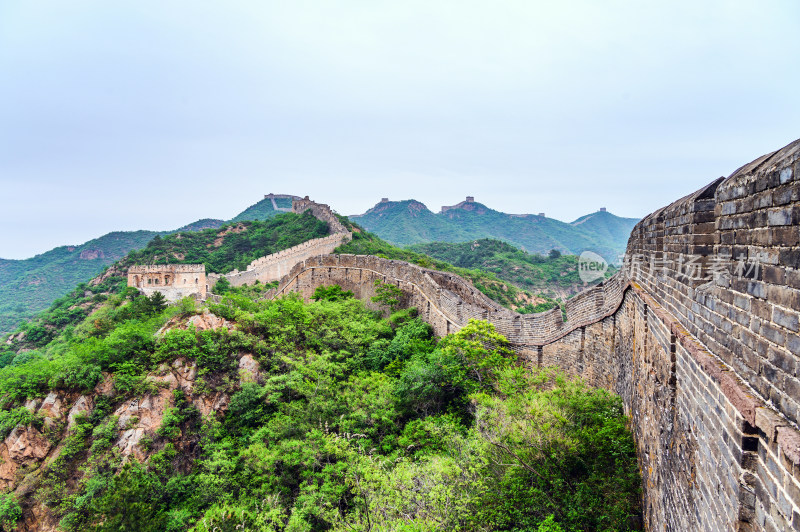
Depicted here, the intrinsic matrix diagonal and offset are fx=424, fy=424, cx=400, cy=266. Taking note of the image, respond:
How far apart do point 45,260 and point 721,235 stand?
342ft

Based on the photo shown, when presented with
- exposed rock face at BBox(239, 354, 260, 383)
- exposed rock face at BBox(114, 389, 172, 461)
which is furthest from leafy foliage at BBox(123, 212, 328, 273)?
exposed rock face at BBox(114, 389, 172, 461)

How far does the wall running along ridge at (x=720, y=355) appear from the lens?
206 centimetres

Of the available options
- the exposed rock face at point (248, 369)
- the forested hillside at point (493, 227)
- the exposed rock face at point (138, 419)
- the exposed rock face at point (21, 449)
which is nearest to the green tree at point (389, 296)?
the exposed rock face at point (248, 369)

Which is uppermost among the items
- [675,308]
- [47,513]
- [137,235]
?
[137,235]

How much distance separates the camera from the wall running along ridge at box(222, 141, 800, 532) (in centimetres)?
206

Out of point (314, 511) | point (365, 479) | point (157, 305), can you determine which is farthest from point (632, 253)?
point (157, 305)

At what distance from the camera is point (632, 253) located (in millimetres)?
7578

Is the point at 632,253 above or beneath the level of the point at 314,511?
above

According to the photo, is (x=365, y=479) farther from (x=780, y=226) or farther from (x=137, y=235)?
(x=137, y=235)

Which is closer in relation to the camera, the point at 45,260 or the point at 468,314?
the point at 468,314

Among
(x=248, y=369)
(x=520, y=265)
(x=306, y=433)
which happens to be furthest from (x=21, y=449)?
(x=520, y=265)

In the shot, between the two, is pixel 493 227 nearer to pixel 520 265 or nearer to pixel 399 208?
pixel 399 208

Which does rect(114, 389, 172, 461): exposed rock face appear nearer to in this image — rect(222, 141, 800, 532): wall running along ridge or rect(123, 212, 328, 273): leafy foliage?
rect(222, 141, 800, 532): wall running along ridge

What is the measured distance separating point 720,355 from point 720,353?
14mm
